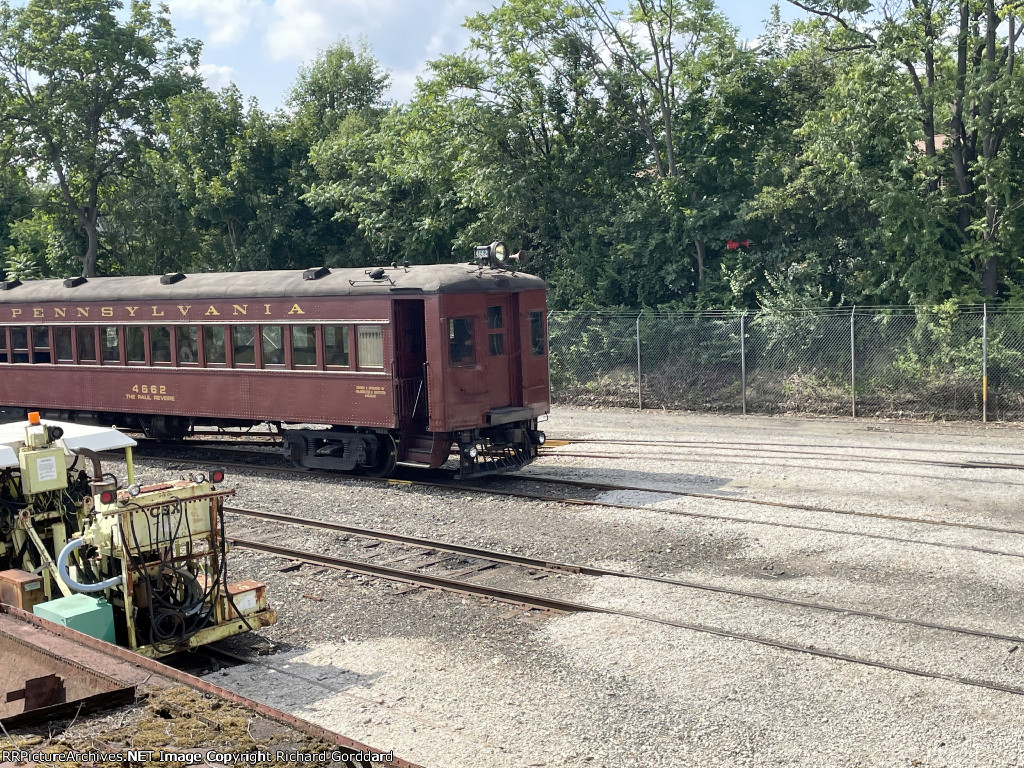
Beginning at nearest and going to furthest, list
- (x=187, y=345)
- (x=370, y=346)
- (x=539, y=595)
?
1. (x=539, y=595)
2. (x=370, y=346)
3. (x=187, y=345)

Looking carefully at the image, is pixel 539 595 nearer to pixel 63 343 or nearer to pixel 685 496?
pixel 685 496

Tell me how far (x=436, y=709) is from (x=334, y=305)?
918 centimetres

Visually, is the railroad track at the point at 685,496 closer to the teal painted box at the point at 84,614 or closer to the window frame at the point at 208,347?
the window frame at the point at 208,347

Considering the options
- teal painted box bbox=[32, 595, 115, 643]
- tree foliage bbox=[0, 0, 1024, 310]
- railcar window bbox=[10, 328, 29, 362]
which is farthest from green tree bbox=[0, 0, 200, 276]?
teal painted box bbox=[32, 595, 115, 643]

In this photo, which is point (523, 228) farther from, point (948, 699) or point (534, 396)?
point (948, 699)

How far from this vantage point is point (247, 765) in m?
4.25

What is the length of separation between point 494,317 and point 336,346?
2.47m

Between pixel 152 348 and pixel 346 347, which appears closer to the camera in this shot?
pixel 346 347

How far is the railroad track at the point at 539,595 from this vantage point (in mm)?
7867

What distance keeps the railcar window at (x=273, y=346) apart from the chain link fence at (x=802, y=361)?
9.84 metres

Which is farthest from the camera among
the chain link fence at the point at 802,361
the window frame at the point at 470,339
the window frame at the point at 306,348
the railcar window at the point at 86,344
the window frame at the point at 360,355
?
the chain link fence at the point at 802,361

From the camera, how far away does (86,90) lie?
34.0 m

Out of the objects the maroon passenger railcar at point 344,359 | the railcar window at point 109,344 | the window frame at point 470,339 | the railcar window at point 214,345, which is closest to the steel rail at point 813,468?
the maroon passenger railcar at point 344,359

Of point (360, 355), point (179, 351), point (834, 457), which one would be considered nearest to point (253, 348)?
point (179, 351)
